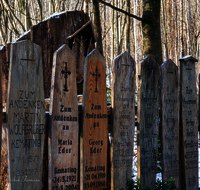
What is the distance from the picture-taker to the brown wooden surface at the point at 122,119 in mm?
2672

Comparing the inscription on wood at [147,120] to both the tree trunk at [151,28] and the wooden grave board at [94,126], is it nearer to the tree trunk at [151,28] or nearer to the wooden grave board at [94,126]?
the wooden grave board at [94,126]

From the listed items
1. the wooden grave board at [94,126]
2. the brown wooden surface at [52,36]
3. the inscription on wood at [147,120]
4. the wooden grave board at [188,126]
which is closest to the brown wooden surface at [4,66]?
the brown wooden surface at [52,36]

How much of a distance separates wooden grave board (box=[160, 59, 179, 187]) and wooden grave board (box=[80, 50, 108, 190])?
2.72 ft

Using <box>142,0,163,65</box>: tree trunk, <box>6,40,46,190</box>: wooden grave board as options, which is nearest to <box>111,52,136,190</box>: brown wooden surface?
<box>6,40,46,190</box>: wooden grave board

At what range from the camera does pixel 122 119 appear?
2.72m

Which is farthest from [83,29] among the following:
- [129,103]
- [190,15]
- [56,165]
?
[190,15]

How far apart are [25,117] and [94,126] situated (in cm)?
72

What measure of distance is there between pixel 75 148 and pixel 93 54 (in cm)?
99

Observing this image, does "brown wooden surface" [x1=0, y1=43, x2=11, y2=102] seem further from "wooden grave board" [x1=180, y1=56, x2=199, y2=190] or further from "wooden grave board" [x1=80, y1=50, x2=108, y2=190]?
→ "wooden grave board" [x1=180, y1=56, x2=199, y2=190]

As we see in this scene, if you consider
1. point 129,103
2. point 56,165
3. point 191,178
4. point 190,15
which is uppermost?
point 190,15

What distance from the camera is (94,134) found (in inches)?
101

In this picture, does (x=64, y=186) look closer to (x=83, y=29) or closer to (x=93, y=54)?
(x=93, y=54)

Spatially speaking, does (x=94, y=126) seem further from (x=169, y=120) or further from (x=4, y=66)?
(x=4, y=66)

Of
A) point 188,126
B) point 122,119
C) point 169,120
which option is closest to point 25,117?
point 122,119
